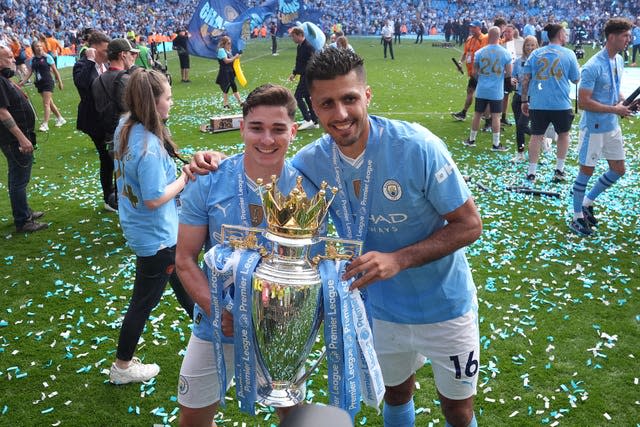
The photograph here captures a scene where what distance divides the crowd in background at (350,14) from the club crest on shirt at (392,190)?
31439 millimetres

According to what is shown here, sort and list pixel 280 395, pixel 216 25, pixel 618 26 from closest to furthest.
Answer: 1. pixel 280 395
2. pixel 618 26
3. pixel 216 25

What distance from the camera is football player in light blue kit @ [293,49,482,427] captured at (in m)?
2.27

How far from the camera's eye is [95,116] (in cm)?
768

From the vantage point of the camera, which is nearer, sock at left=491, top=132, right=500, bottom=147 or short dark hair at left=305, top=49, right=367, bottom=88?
short dark hair at left=305, top=49, right=367, bottom=88

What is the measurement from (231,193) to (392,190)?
0.72 metres

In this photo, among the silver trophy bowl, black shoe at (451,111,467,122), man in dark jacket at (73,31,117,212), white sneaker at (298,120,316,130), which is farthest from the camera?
black shoe at (451,111,467,122)

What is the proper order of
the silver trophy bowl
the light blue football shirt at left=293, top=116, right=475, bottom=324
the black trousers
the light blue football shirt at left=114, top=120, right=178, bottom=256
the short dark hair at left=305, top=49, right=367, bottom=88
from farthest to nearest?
1. the black trousers
2. the light blue football shirt at left=114, top=120, right=178, bottom=256
3. the light blue football shirt at left=293, top=116, right=475, bottom=324
4. the short dark hair at left=305, top=49, right=367, bottom=88
5. the silver trophy bowl

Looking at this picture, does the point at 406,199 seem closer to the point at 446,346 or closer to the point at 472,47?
the point at 446,346

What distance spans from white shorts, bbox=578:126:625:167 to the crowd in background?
96.6 feet

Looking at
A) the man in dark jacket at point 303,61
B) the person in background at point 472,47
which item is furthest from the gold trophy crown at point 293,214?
the person in background at point 472,47

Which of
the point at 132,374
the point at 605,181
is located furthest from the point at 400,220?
the point at 605,181

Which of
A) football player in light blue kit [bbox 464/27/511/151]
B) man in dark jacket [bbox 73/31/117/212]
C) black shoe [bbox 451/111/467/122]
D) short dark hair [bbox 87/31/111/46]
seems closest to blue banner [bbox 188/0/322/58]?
black shoe [bbox 451/111/467/122]

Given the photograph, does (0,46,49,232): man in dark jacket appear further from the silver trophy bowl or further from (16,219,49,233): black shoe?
the silver trophy bowl

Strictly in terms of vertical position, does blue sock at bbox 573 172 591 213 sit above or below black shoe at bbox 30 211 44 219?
above
